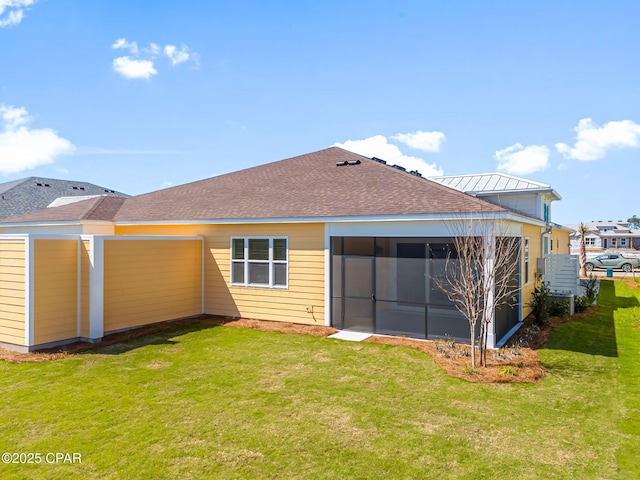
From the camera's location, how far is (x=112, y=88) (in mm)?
16078

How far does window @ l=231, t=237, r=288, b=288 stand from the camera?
39.6 feet

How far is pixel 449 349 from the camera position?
9.04 meters

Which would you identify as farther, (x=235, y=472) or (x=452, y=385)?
(x=452, y=385)

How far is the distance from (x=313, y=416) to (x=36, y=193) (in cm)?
3121

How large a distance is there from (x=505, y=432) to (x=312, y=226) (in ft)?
24.3

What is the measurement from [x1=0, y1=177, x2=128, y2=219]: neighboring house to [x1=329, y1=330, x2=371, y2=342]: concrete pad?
22.0m

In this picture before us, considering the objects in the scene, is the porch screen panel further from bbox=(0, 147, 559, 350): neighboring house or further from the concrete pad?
the concrete pad

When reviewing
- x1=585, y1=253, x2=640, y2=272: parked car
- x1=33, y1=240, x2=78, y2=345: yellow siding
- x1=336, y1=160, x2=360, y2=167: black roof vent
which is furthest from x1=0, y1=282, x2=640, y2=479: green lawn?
x1=585, y1=253, x2=640, y2=272: parked car

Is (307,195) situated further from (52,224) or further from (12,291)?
(52,224)

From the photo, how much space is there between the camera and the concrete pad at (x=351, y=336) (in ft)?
33.6

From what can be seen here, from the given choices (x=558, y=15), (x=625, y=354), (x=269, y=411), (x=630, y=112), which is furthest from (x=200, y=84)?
(x=630, y=112)

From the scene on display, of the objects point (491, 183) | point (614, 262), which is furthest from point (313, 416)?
point (614, 262)

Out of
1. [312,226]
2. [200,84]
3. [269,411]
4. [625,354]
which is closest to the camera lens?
[269,411]

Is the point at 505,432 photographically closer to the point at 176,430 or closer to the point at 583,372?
the point at 583,372
